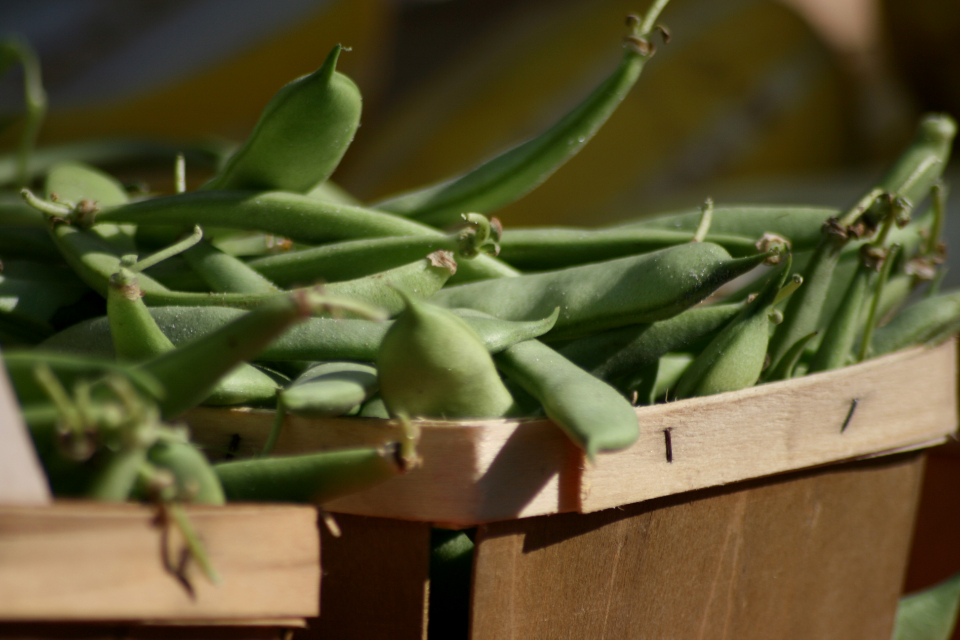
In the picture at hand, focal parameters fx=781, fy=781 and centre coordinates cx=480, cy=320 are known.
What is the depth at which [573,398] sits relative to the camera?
499mm

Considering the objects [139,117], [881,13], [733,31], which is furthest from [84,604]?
[881,13]

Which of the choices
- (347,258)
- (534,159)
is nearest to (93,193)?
(347,258)

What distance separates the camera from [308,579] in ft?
1.36

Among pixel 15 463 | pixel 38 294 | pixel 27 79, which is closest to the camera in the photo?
pixel 15 463

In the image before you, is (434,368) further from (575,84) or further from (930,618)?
(575,84)

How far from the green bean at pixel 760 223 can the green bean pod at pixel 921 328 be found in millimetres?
130

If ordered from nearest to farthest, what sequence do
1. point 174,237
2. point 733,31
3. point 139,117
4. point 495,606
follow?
point 495,606 → point 174,237 → point 139,117 → point 733,31

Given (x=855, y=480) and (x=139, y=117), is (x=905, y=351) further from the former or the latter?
(x=139, y=117)

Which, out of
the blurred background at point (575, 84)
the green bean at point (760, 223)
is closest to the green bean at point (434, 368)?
the green bean at point (760, 223)

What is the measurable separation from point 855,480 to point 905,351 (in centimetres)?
13

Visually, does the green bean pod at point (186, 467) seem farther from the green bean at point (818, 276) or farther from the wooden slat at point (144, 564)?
the green bean at point (818, 276)

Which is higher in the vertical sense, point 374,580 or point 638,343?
point 638,343

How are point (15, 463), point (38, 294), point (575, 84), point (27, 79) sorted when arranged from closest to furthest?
point (15, 463)
point (38, 294)
point (27, 79)
point (575, 84)

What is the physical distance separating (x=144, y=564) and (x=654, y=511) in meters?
0.36
